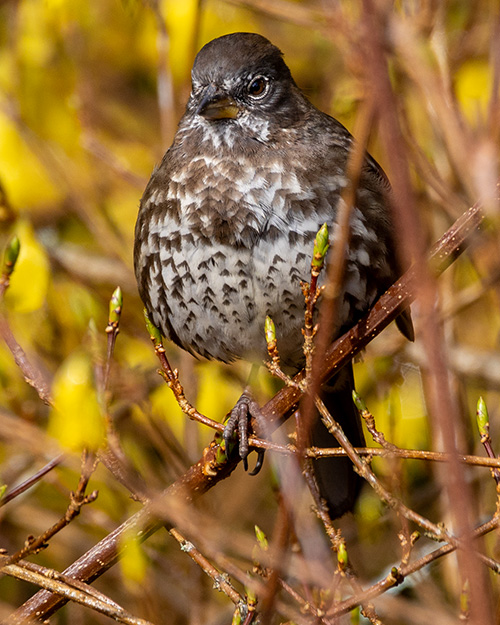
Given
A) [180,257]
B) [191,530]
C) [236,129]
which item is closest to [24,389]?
[180,257]

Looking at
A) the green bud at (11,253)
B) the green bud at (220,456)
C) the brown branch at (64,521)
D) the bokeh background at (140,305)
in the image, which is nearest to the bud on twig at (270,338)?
the green bud at (220,456)

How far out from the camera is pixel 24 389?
13.9 ft

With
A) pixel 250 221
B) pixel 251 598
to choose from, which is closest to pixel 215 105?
pixel 250 221

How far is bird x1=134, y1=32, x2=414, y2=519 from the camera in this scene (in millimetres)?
3090

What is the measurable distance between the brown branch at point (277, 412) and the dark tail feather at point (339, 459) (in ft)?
2.56

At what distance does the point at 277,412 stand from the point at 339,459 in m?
0.80

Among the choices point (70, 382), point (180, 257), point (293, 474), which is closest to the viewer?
point (293, 474)

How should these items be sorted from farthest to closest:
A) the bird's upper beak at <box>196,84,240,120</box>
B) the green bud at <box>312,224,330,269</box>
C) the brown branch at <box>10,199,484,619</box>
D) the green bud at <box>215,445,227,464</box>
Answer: the bird's upper beak at <box>196,84,240,120</box> < the green bud at <box>215,445,227,464</box> < the brown branch at <box>10,199,484,619</box> < the green bud at <box>312,224,330,269</box>

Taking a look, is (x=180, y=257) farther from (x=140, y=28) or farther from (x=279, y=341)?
(x=140, y=28)

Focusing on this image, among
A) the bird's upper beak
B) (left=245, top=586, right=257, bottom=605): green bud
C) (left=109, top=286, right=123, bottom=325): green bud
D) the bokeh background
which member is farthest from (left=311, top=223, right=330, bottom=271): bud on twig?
the bird's upper beak

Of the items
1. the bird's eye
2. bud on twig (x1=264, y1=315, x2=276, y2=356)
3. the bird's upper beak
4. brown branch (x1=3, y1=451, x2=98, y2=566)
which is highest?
the bird's eye

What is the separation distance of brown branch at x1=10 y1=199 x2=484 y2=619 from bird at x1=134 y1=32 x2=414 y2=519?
0.28 m

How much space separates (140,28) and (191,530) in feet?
11.6

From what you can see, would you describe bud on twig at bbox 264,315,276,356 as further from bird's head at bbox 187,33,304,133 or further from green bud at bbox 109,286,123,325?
bird's head at bbox 187,33,304,133
